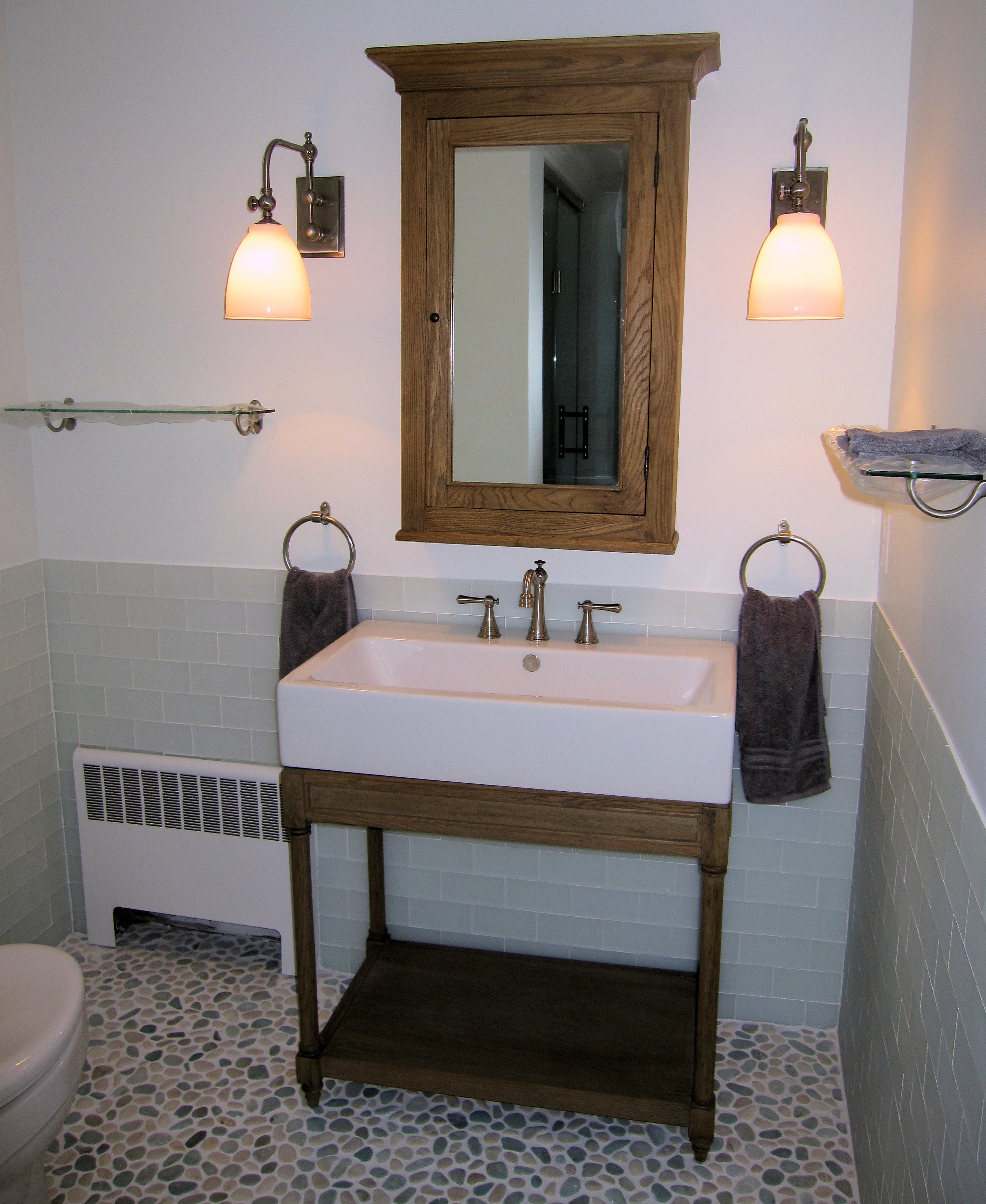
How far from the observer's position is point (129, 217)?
2.42 meters

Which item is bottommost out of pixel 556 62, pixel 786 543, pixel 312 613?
pixel 312 613

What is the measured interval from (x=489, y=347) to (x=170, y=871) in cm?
158

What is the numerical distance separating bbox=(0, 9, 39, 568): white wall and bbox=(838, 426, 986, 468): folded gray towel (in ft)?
6.73

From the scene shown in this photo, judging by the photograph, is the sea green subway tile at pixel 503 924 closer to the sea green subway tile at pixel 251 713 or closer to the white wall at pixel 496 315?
the sea green subway tile at pixel 251 713

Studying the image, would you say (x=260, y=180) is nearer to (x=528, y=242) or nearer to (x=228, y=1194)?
(x=528, y=242)

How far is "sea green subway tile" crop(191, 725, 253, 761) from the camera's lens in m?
2.64

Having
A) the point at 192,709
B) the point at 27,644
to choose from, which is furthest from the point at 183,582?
the point at 27,644

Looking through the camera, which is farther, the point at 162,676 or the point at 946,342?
the point at 162,676

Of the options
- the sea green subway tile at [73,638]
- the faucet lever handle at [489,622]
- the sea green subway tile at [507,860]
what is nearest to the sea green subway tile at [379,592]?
the faucet lever handle at [489,622]

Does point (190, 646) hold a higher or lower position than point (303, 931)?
higher

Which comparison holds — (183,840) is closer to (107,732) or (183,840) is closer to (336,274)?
(107,732)

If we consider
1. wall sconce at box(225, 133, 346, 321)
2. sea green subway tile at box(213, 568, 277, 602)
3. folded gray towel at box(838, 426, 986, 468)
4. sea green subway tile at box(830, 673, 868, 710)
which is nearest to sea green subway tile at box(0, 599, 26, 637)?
sea green subway tile at box(213, 568, 277, 602)

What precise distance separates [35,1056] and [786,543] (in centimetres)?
174

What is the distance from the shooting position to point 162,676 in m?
2.66
